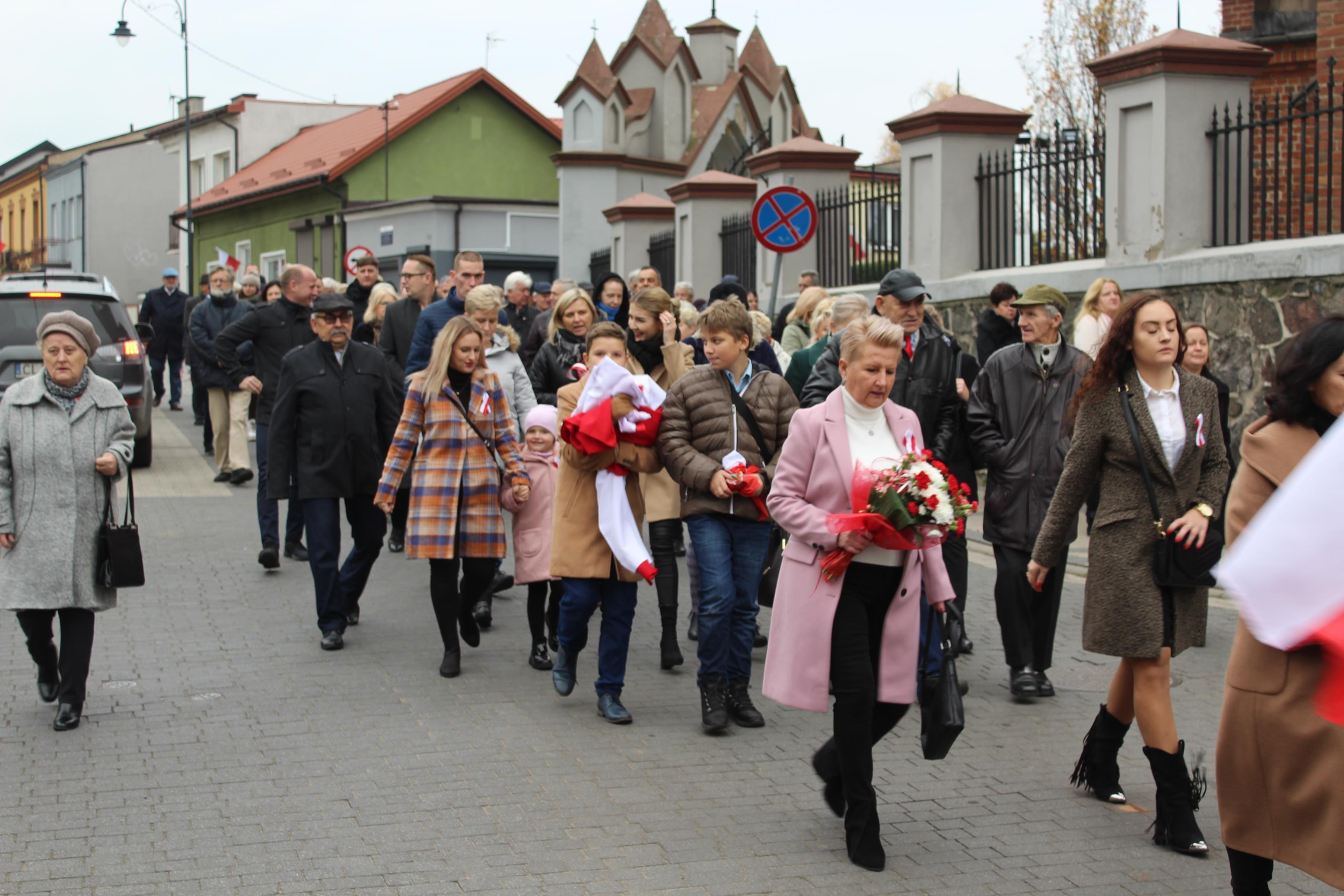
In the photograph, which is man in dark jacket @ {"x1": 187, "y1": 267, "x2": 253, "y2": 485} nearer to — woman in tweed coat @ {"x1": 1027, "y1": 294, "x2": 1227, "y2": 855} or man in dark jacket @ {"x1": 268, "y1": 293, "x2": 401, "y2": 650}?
man in dark jacket @ {"x1": 268, "y1": 293, "x2": 401, "y2": 650}

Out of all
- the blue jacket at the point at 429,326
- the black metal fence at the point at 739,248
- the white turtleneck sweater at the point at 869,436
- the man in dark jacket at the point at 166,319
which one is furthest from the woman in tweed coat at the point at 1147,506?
the man in dark jacket at the point at 166,319

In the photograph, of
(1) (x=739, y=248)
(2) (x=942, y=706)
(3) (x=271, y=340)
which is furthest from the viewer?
(1) (x=739, y=248)

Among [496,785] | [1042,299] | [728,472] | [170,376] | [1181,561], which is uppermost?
[170,376]

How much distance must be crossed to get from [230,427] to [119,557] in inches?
337

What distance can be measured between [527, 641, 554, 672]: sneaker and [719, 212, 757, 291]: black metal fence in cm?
1316

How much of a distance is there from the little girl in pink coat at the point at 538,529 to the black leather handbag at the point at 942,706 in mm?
2799

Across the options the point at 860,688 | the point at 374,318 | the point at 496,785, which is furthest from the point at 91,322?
the point at 860,688

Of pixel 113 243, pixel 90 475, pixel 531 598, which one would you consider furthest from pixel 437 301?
pixel 113 243

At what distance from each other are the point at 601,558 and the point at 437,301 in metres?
4.19

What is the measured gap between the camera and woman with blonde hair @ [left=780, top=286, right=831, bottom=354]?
11.0 meters

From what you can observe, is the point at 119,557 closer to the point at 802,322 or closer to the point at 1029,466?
the point at 1029,466

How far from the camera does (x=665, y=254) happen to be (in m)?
24.1

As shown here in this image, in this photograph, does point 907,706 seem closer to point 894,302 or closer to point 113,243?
point 894,302

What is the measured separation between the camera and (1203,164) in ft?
40.4
